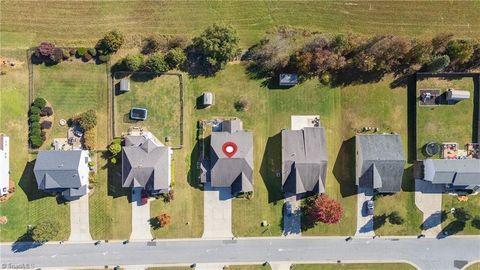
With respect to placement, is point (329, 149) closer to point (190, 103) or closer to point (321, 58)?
point (321, 58)

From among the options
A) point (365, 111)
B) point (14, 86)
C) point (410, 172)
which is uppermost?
point (14, 86)

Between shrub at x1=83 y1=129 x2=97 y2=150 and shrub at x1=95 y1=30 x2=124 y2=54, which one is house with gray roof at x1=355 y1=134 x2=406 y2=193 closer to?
shrub at x1=95 y1=30 x2=124 y2=54

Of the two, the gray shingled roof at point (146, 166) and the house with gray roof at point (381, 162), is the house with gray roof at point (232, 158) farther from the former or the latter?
the house with gray roof at point (381, 162)

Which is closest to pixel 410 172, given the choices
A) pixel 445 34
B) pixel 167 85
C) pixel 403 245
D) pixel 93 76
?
pixel 403 245

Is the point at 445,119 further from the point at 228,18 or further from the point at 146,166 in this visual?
the point at 146,166

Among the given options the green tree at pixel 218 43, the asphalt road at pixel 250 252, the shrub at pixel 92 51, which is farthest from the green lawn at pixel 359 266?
the shrub at pixel 92 51

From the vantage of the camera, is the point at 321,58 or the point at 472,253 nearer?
the point at 321,58

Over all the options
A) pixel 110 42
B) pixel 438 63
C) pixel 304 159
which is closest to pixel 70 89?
pixel 110 42
